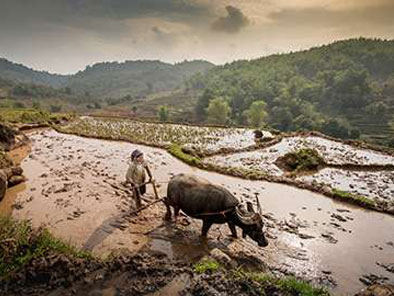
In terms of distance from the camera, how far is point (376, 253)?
8711 millimetres

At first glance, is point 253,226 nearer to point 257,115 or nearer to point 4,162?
point 4,162

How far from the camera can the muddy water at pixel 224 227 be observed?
793 centimetres

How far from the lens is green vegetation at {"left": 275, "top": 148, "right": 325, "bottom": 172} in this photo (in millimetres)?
17844

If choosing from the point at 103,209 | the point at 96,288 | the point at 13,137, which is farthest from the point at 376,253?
the point at 13,137

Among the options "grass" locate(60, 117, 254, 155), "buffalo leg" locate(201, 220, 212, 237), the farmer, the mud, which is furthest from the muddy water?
"grass" locate(60, 117, 254, 155)

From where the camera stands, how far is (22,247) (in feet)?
22.0

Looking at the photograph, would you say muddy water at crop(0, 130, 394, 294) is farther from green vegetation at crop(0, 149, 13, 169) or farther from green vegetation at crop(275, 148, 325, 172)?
green vegetation at crop(275, 148, 325, 172)

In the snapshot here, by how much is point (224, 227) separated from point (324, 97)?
296 feet

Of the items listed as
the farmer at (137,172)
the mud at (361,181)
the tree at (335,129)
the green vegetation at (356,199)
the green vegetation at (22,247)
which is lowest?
the tree at (335,129)

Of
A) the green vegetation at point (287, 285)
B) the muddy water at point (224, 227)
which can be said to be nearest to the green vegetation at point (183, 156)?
the muddy water at point (224, 227)

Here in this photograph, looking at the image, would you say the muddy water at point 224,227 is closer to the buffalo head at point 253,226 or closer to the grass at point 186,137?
the buffalo head at point 253,226

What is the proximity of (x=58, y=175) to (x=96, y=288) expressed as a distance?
357 inches

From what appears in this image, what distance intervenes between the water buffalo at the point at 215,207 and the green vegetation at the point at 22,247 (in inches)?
114

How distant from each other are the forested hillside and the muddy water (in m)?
44.9
